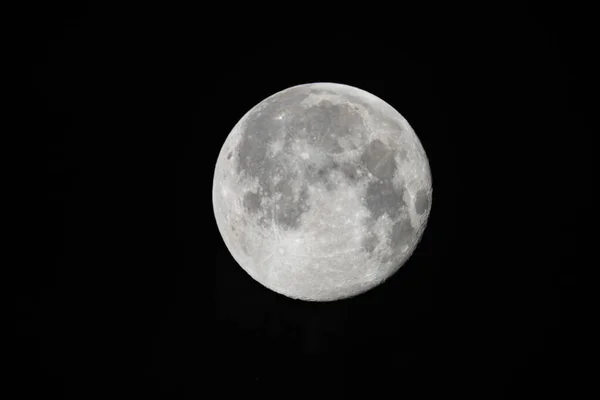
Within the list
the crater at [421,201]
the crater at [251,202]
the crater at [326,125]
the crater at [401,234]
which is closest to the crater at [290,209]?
the crater at [251,202]

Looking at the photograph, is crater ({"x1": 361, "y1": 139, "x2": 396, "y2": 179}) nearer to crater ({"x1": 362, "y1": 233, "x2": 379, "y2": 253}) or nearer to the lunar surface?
the lunar surface

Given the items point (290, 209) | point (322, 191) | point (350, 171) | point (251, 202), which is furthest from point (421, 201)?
point (251, 202)

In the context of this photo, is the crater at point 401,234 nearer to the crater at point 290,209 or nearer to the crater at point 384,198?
the crater at point 384,198

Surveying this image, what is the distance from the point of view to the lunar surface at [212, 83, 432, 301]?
3404mm

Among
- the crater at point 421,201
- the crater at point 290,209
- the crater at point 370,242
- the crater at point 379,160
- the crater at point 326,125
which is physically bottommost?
the crater at point 370,242

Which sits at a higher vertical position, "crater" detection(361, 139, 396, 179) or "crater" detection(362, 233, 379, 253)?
"crater" detection(361, 139, 396, 179)

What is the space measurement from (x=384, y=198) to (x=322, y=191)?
38 cm

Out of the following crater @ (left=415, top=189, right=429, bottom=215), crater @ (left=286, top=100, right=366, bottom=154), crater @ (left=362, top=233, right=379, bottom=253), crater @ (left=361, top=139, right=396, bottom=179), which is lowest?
crater @ (left=362, top=233, right=379, bottom=253)

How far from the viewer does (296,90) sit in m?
3.81

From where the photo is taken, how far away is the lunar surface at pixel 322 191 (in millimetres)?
3404

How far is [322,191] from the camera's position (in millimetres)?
3379

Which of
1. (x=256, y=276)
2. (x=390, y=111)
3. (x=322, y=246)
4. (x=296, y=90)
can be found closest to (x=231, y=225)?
(x=256, y=276)

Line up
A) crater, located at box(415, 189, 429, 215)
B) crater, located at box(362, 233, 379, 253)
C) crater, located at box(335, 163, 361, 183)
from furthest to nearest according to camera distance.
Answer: crater, located at box(415, 189, 429, 215) < crater, located at box(362, 233, 379, 253) < crater, located at box(335, 163, 361, 183)

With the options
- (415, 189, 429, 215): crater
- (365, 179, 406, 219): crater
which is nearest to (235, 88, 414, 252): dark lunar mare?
(365, 179, 406, 219): crater
